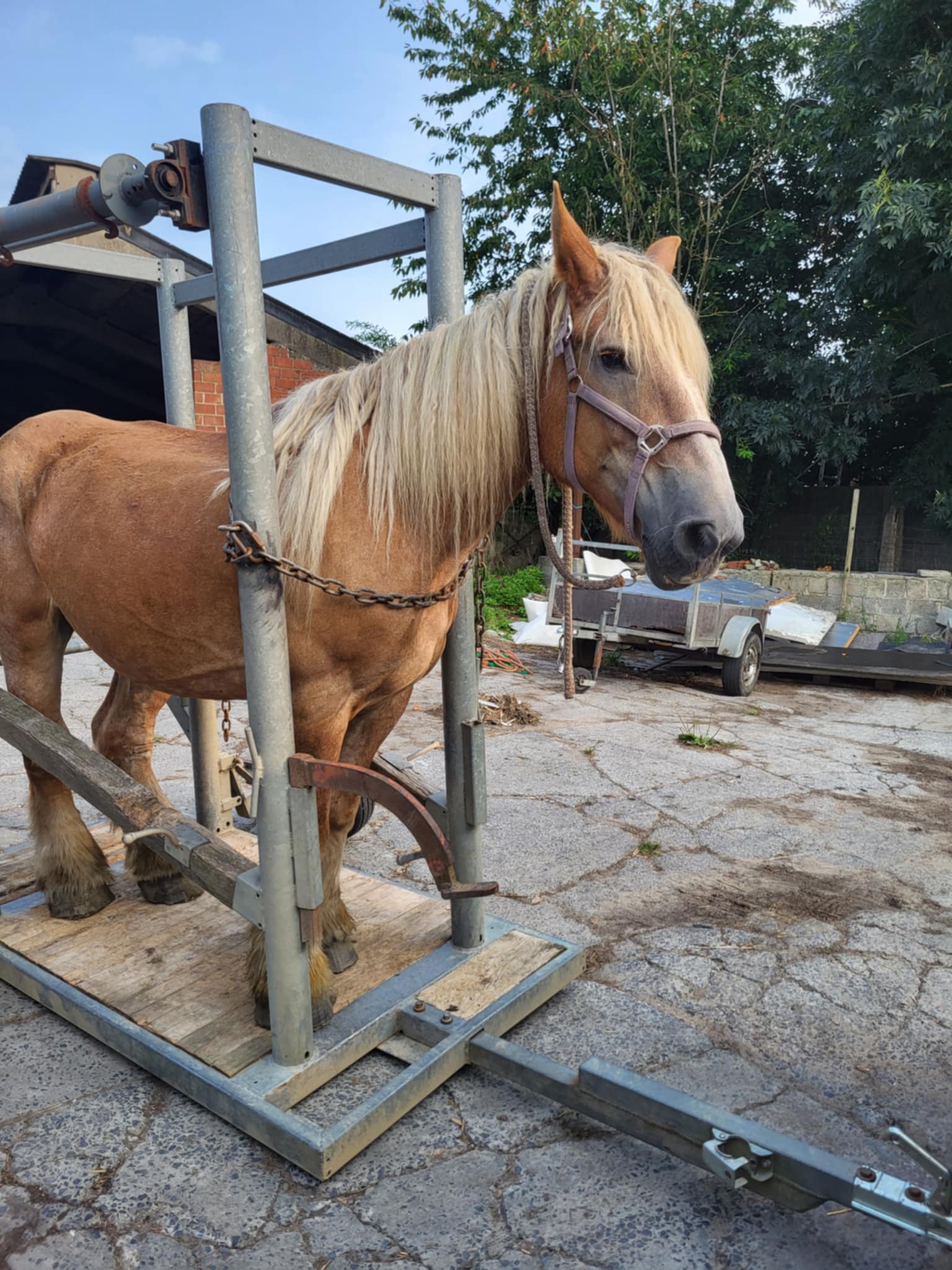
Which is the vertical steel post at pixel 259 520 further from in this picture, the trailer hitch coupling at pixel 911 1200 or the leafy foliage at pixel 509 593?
the leafy foliage at pixel 509 593

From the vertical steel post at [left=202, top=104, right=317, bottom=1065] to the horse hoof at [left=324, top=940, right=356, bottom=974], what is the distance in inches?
17.1

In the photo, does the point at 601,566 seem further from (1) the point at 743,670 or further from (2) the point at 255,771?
(2) the point at 255,771

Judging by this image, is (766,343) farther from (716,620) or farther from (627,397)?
(627,397)

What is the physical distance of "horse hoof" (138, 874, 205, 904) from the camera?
2.75 m

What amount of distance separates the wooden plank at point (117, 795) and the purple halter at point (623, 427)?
1212mm

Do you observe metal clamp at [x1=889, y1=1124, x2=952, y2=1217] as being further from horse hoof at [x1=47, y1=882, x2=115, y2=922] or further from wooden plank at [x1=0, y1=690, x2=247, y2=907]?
horse hoof at [x1=47, y1=882, x2=115, y2=922]

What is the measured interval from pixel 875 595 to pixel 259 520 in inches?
380

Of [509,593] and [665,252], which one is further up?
[665,252]

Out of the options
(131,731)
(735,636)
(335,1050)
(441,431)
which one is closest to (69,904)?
(131,731)

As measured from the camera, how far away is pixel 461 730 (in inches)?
89.5

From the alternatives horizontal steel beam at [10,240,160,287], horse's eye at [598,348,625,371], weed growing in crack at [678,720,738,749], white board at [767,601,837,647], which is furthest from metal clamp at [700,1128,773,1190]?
white board at [767,601,837,647]

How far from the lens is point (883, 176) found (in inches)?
353

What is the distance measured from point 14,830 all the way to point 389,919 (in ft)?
6.90

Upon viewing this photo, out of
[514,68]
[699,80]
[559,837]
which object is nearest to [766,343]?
[699,80]
